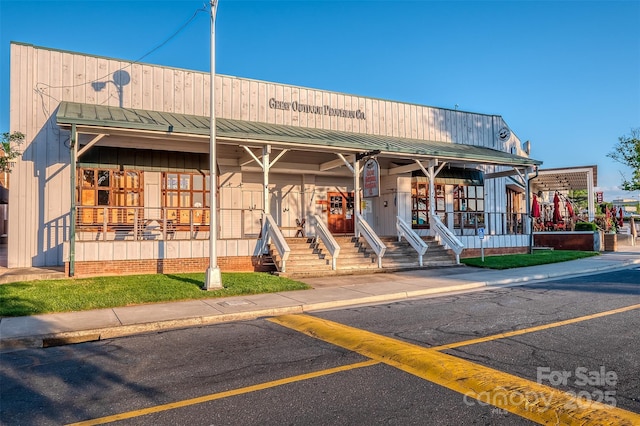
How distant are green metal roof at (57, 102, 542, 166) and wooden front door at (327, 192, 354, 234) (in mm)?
3137

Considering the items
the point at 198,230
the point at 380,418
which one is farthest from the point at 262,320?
the point at 198,230

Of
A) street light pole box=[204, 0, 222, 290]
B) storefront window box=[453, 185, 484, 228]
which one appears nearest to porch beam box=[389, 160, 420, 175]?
storefront window box=[453, 185, 484, 228]

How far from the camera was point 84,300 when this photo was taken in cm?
950

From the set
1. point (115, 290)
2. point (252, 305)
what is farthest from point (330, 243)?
point (115, 290)

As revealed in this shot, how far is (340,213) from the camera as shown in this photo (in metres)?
21.0

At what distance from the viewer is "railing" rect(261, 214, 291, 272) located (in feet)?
44.4

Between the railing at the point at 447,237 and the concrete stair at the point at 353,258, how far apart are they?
0.33 metres

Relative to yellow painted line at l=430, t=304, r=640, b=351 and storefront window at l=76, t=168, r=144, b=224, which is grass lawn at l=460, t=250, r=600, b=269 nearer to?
yellow painted line at l=430, t=304, r=640, b=351

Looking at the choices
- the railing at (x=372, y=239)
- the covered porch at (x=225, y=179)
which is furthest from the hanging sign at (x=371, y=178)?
the railing at (x=372, y=239)

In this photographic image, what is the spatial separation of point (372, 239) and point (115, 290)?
872cm

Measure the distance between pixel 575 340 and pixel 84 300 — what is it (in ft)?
30.2

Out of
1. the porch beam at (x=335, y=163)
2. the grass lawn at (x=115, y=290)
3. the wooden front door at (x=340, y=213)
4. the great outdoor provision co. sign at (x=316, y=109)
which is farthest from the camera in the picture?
the wooden front door at (x=340, y=213)

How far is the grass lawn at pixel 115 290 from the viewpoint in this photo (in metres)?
9.13

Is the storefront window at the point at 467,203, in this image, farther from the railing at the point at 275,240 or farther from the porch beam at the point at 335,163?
the railing at the point at 275,240
